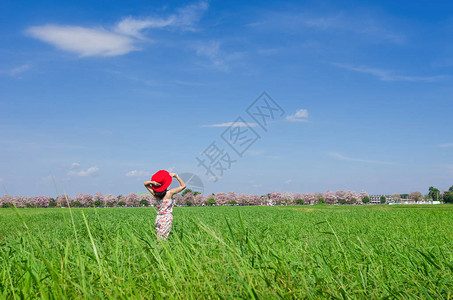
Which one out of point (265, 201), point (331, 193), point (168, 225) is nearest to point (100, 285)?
point (168, 225)

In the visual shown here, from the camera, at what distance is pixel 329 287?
235cm

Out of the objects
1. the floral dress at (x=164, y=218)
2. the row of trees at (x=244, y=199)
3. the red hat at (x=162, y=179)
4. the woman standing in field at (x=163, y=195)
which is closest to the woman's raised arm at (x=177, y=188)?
the woman standing in field at (x=163, y=195)

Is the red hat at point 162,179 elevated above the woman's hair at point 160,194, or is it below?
above

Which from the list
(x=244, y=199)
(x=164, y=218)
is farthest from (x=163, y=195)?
(x=244, y=199)

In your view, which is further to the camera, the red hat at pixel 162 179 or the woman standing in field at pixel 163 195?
the red hat at pixel 162 179

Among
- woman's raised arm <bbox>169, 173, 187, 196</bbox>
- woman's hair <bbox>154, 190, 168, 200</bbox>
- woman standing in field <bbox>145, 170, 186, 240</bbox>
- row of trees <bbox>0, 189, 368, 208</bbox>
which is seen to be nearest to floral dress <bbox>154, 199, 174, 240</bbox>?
woman standing in field <bbox>145, 170, 186, 240</bbox>

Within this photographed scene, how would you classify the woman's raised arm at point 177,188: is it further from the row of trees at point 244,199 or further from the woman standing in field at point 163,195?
the row of trees at point 244,199

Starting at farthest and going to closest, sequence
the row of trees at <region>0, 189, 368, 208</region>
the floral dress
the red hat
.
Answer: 1. the row of trees at <region>0, 189, 368, 208</region>
2. the red hat
3. the floral dress

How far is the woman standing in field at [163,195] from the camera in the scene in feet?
23.3

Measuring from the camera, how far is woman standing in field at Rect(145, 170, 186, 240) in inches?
280

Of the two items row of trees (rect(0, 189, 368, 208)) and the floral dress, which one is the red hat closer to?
the floral dress

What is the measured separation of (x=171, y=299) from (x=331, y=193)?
463ft

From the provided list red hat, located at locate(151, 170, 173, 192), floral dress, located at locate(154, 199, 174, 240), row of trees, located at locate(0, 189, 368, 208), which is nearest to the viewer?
floral dress, located at locate(154, 199, 174, 240)

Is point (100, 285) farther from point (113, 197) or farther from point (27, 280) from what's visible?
point (113, 197)
